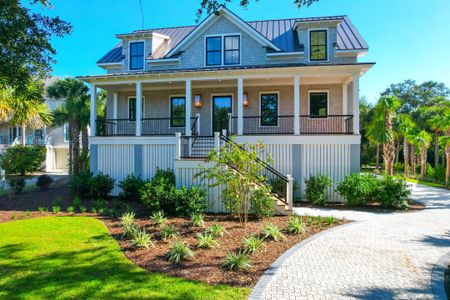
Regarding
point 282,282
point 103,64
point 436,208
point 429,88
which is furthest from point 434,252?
point 429,88

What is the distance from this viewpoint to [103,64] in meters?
18.8

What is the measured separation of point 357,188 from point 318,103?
5934 millimetres

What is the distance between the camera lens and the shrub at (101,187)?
13237mm

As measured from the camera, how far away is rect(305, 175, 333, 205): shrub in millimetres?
12844

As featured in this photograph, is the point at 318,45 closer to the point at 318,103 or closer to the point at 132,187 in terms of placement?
the point at 318,103

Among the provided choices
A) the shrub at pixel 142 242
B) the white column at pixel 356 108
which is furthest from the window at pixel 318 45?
the shrub at pixel 142 242

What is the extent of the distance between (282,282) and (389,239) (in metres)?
4.30

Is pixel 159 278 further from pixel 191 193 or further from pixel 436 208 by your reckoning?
pixel 436 208

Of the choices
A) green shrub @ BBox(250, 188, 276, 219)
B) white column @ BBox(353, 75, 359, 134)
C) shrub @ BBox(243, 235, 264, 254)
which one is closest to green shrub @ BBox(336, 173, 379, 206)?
white column @ BBox(353, 75, 359, 134)

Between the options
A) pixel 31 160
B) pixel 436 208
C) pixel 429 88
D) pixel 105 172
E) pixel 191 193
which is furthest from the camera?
pixel 429 88

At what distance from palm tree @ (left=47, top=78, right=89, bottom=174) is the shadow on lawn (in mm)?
14971

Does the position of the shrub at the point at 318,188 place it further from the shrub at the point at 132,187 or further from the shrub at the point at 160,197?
the shrub at the point at 132,187

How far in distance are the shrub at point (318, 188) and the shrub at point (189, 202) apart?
508 cm

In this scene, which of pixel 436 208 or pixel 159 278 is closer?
pixel 159 278
